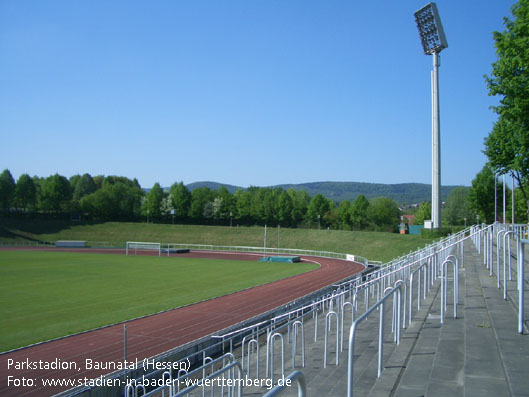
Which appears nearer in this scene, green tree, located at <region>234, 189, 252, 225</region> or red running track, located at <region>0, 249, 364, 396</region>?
red running track, located at <region>0, 249, 364, 396</region>

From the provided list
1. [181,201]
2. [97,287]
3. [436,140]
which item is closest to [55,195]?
[181,201]

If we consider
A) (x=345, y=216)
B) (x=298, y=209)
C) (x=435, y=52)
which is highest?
(x=435, y=52)

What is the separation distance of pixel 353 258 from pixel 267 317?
3335 centimetres

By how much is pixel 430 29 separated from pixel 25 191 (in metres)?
90.1

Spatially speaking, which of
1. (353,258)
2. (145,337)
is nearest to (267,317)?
(145,337)

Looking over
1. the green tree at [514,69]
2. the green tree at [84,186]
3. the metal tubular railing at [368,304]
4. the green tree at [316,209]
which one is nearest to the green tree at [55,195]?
the green tree at [84,186]

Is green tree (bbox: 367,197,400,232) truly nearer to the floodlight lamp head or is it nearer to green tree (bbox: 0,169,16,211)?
the floodlight lamp head

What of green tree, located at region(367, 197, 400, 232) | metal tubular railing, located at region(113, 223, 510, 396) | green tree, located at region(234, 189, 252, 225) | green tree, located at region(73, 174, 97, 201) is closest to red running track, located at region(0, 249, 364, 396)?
metal tubular railing, located at region(113, 223, 510, 396)

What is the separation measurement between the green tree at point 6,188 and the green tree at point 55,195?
20.8 ft

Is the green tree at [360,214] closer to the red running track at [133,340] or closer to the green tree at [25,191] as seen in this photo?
the red running track at [133,340]

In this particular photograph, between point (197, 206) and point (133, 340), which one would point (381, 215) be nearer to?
point (197, 206)

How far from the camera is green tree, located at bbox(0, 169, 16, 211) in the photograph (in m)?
96.8

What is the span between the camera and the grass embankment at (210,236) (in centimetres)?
6119

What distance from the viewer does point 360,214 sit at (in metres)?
97.8
